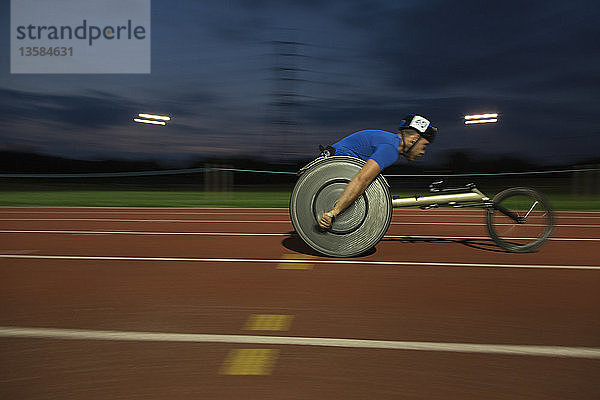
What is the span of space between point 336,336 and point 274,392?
688 millimetres

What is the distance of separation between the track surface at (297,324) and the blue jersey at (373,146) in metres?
1.05

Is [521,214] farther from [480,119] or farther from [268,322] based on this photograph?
[480,119]

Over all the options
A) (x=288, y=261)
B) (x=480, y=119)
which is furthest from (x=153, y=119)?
(x=288, y=261)

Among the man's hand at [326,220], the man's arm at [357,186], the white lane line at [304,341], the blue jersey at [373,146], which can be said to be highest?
the blue jersey at [373,146]

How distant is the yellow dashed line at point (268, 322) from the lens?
274cm

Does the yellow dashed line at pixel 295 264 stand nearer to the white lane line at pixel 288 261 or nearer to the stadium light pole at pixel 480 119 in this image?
the white lane line at pixel 288 261

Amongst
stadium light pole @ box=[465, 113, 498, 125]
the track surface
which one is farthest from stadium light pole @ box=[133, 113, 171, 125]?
the track surface

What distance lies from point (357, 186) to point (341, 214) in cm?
35

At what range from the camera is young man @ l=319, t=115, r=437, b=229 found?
4371mm

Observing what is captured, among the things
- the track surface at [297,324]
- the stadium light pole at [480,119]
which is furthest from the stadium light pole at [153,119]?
the track surface at [297,324]

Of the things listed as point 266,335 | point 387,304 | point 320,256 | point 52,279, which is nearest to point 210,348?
point 266,335

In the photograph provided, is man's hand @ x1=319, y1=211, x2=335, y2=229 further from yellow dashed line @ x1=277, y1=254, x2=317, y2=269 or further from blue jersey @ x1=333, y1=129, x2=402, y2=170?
blue jersey @ x1=333, y1=129, x2=402, y2=170

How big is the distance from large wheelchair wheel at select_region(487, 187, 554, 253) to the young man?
1.13m

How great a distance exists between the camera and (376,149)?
4715 mm
